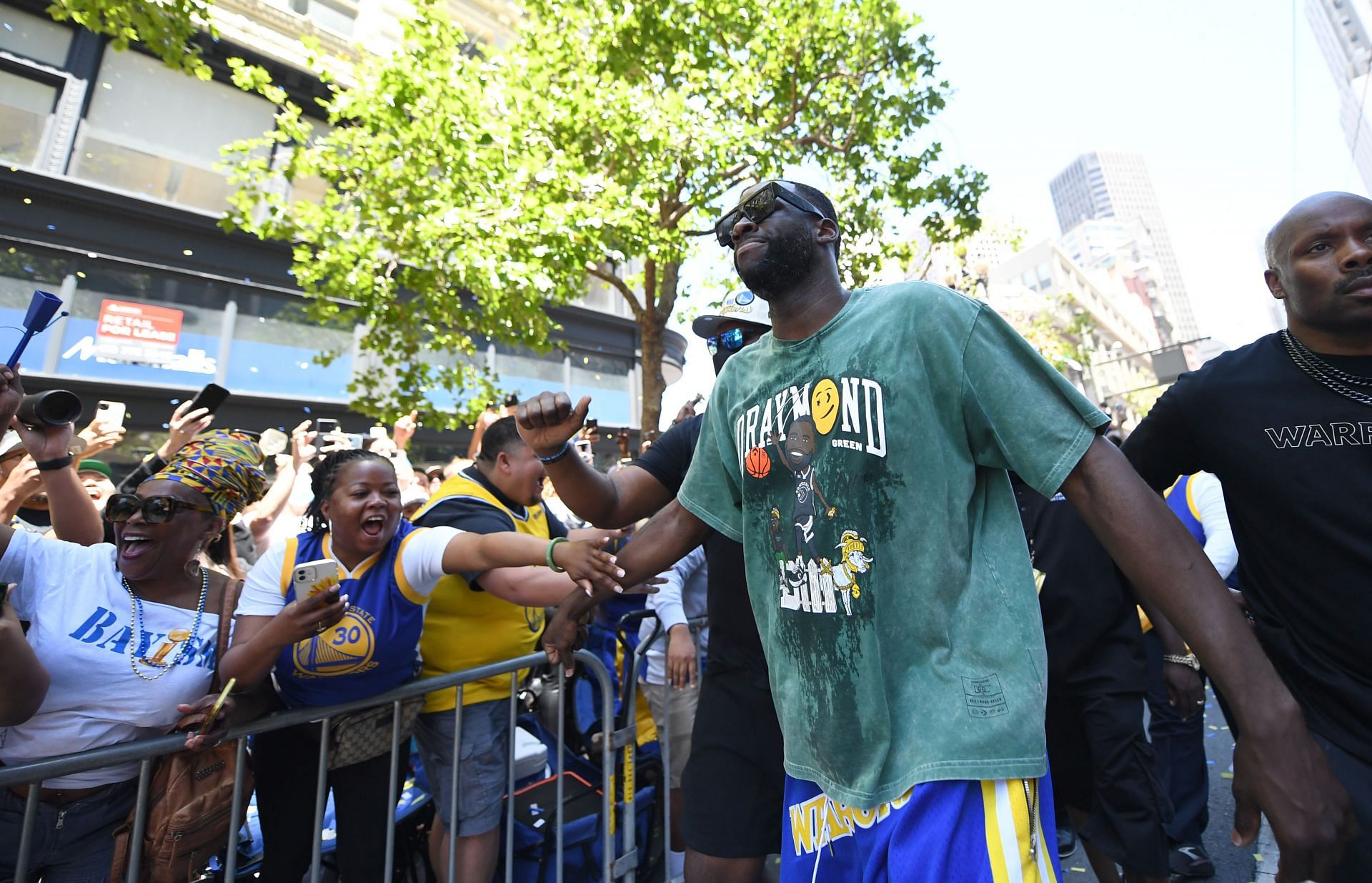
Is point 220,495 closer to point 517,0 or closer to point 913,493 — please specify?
point 913,493

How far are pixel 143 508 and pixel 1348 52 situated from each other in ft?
346

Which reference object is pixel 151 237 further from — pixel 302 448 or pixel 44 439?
pixel 44 439

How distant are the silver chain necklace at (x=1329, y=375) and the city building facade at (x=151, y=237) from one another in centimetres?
974

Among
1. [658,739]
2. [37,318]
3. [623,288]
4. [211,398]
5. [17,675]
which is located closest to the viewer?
[17,675]

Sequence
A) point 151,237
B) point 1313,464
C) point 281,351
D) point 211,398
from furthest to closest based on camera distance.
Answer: point 281,351, point 151,237, point 211,398, point 1313,464

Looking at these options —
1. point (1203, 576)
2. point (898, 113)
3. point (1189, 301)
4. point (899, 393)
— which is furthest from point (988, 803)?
point (1189, 301)

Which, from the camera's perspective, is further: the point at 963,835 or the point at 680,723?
the point at 680,723

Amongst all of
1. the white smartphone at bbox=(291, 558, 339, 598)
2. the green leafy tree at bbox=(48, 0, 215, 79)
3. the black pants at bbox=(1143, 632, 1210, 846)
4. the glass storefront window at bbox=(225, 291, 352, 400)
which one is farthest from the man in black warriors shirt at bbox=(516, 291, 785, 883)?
the glass storefront window at bbox=(225, 291, 352, 400)

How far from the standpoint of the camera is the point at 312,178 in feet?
48.8

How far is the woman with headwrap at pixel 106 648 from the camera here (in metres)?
2.22

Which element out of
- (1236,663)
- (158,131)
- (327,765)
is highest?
(158,131)

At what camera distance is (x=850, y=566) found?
58.9 inches

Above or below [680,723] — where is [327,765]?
above

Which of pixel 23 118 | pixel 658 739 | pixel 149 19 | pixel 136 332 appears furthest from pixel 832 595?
pixel 23 118
